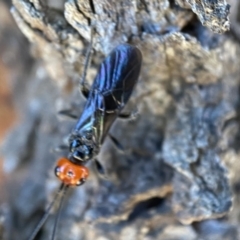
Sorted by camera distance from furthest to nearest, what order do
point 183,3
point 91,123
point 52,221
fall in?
point 91,123, point 52,221, point 183,3

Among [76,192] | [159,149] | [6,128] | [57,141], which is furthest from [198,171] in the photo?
[6,128]

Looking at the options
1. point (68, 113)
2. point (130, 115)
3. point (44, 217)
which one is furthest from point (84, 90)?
point (44, 217)

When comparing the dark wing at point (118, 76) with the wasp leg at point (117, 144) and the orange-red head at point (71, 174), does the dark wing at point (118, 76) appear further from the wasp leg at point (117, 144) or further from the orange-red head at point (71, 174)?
the orange-red head at point (71, 174)

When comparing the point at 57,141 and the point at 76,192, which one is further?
the point at 57,141

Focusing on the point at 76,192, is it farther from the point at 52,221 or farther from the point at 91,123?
the point at 91,123

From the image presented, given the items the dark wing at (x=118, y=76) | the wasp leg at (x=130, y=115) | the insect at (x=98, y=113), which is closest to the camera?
the dark wing at (x=118, y=76)

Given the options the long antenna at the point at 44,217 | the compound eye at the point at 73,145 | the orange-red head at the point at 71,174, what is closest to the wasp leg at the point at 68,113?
the compound eye at the point at 73,145
